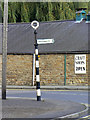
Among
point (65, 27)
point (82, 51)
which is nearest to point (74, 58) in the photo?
point (82, 51)

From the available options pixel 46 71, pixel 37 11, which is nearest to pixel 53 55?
pixel 46 71

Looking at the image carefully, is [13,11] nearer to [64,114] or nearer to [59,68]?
[59,68]

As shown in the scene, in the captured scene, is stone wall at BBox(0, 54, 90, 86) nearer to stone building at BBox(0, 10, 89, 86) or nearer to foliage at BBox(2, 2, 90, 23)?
stone building at BBox(0, 10, 89, 86)

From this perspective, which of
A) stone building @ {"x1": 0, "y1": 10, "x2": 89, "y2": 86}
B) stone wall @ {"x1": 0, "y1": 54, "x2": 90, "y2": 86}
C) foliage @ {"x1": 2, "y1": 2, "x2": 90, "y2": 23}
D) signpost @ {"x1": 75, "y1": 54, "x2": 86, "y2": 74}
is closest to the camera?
signpost @ {"x1": 75, "y1": 54, "x2": 86, "y2": 74}

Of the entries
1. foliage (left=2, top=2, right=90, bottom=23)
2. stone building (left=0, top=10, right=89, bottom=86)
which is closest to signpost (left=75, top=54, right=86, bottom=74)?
stone building (left=0, top=10, right=89, bottom=86)

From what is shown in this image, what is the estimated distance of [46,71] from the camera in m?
32.1

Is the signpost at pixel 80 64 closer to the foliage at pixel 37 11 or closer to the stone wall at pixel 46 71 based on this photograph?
the stone wall at pixel 46 71

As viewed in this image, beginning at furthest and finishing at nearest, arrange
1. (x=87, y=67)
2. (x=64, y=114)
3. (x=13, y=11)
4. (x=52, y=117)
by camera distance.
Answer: (x=13, y=11) < (x=87, y=67) < (x=64, y=114) < (x=52, y=117)

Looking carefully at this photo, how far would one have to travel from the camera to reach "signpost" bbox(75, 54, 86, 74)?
3144 cm

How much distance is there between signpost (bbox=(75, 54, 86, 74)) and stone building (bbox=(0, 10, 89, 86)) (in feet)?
0.82

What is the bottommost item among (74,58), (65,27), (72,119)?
(72,119)

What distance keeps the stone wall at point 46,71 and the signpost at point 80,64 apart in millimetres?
319

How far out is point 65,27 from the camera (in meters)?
34.6

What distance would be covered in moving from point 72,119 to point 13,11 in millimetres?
32488
